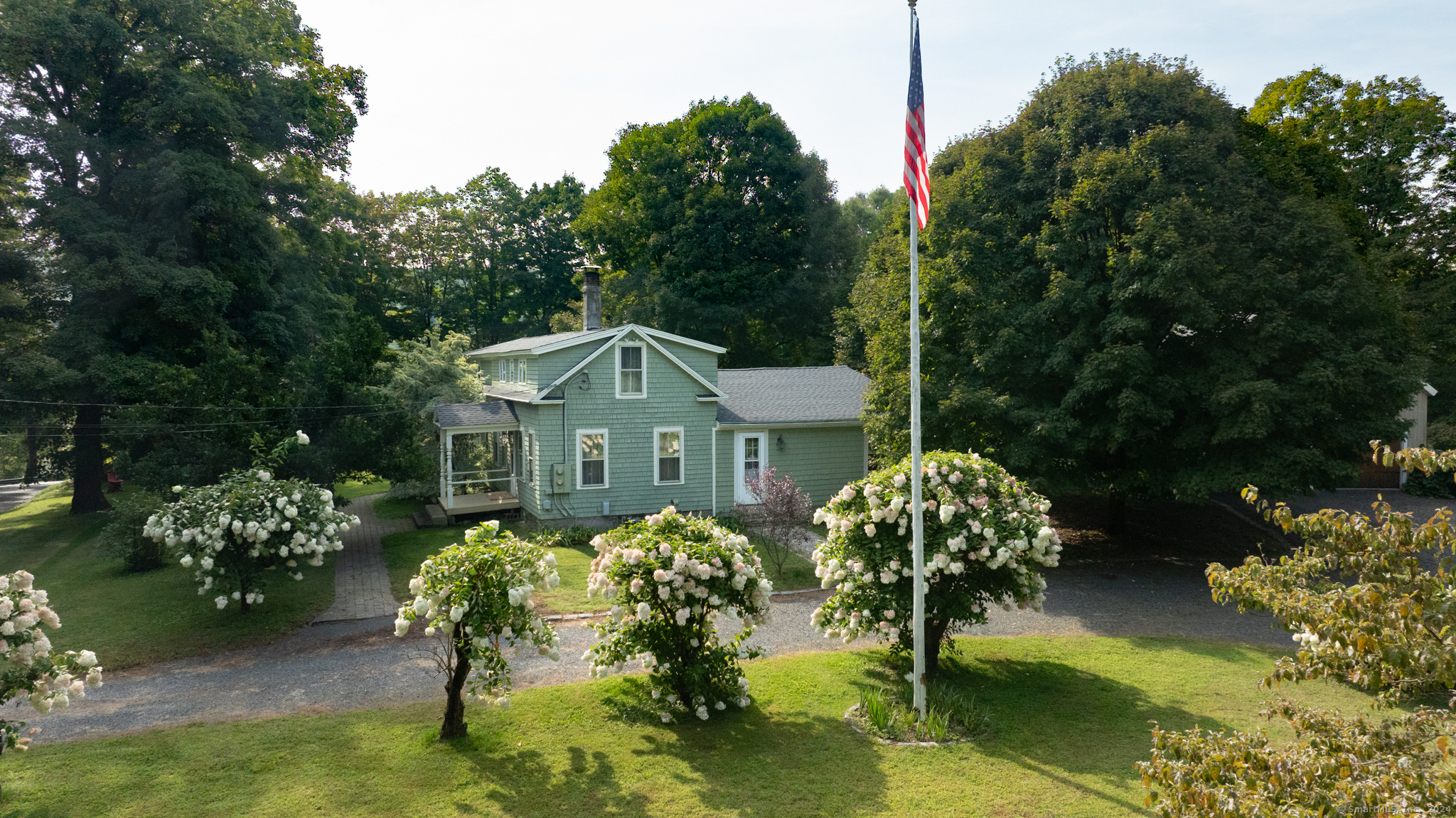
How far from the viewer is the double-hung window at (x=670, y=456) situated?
21.1m

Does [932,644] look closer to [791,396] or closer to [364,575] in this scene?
[364,575]

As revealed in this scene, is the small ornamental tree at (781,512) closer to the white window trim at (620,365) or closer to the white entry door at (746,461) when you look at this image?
the white entry door at (746,461)

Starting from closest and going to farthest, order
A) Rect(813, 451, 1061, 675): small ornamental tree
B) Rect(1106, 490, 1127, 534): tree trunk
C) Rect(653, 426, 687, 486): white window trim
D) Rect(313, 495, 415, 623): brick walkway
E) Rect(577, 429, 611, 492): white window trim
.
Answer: Rect(813, 451, 1061, 675): small ornamental tree
Rect(313, 495, 415, 623): brick walkway
Rect(1106, 490, 1127, 534): tree trunk
Rect(577, 429, 611, 492): white window trim
Rect(653, 426, 687, 486): white window trim

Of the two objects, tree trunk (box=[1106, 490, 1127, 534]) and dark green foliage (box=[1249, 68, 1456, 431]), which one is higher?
dark green foliage (box=[1249, 68, 1456, 431])

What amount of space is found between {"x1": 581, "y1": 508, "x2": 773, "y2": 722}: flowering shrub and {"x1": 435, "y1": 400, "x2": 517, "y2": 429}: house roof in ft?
43.6

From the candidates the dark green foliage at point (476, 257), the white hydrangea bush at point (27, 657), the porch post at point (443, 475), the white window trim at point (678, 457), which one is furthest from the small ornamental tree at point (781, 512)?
the dark green foliage at point (476, 257)

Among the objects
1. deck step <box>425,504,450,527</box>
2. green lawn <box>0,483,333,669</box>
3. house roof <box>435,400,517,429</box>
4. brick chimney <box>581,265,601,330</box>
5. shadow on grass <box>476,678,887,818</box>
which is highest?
brick chimney <box>581,265,601,330</box>

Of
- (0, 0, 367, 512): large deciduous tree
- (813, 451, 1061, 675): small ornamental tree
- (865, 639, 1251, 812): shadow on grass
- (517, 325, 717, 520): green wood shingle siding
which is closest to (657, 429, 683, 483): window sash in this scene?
(517, 325, 717, 520): green wood shingle siding

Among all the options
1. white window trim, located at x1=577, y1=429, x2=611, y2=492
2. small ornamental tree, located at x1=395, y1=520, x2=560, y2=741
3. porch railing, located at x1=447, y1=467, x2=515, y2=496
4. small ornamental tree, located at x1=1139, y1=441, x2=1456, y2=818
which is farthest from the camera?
porch railing, located at x1=447, y1=467, x2=515, y2=496

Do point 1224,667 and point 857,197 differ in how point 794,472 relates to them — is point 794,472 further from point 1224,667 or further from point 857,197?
point 857,197

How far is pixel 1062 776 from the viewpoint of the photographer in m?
7.34

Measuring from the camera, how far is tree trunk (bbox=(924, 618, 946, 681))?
980 cm

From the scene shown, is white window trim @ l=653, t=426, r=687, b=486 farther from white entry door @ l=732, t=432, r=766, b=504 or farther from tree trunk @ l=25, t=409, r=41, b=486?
tree trunk @ l=25, t=409, r=41, b=486

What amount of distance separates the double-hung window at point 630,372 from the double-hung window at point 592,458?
1262 millimetres
